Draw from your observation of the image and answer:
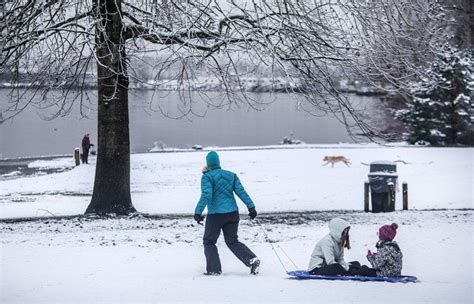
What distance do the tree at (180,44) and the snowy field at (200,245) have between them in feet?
7.27

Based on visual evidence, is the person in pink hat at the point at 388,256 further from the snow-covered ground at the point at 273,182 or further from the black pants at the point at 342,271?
the snow-covered ground at the point at 273,182

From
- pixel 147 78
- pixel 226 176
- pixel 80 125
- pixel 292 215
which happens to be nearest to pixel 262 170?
pixel 292 215

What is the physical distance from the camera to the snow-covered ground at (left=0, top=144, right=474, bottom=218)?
18703mm

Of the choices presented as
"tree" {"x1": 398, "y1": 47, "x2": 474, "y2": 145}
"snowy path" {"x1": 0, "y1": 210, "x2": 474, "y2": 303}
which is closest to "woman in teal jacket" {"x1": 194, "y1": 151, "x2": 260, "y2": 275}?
"snowy path" {"x1": 0, "y1": 210, "x2": 474, "y2": 303}

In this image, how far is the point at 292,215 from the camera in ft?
50.6

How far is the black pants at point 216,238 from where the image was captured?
884cm

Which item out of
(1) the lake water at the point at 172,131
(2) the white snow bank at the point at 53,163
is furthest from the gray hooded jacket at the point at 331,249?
(1) the lake water at the point at 172,131

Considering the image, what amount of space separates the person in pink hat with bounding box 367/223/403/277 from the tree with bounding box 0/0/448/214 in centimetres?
415

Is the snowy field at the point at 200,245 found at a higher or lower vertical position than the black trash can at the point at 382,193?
lower

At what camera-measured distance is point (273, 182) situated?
24594 millimetres

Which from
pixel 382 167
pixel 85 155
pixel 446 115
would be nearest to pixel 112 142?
pixel 382 167

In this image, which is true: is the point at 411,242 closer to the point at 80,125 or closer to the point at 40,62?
the point at 40,62

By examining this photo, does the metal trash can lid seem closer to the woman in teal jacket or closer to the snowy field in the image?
the snowy field

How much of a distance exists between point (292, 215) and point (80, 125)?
51.5m
